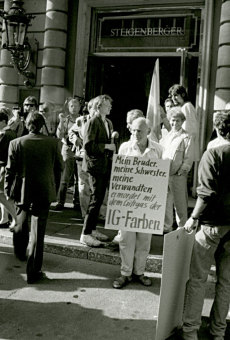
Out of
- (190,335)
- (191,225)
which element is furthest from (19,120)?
(190,335)

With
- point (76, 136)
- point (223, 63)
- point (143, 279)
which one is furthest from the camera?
point (223, 63)

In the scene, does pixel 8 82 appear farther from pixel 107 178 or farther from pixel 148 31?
pixel 107 178

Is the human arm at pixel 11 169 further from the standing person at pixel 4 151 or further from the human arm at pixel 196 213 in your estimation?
the human arm at pixel 196 213

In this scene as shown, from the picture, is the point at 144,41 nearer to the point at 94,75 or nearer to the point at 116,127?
Result: the point at 94,75

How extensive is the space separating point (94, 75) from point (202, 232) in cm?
774

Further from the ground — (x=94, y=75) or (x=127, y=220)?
(x=94, y=75)

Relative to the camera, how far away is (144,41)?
10.1 meters

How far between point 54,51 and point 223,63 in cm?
408

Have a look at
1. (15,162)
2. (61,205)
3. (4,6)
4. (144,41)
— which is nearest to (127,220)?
(15,162)

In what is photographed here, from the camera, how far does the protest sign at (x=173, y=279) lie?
3.42 metres

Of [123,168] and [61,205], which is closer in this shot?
[123,168]

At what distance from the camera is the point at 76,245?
580 centimetres

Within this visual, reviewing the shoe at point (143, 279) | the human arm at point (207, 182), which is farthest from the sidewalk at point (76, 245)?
the human arm at point (207, 182)

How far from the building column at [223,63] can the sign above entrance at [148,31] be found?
2.47 ft
